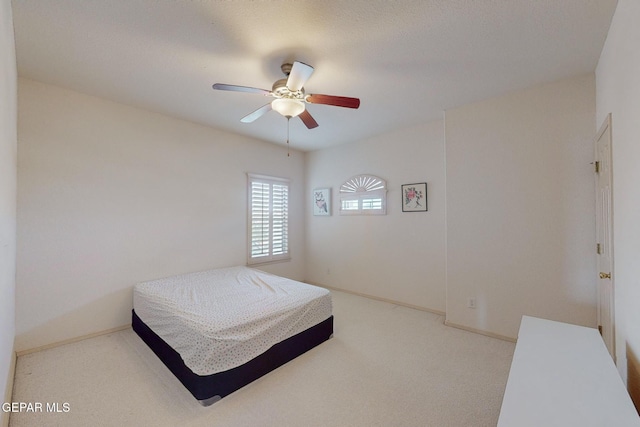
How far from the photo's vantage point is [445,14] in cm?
170

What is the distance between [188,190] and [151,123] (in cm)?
94

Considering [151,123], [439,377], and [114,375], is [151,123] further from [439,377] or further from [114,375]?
[439,377]

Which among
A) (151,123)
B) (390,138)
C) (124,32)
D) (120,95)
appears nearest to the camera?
(124,32)

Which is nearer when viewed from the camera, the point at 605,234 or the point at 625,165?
the point at 625,165

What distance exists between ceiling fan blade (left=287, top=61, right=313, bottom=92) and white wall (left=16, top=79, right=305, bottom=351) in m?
2.32

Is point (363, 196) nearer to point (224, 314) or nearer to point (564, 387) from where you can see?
point (224, 314)

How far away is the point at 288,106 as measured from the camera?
7.20ft

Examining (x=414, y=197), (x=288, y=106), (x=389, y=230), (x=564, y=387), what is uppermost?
(x=288, y=106)

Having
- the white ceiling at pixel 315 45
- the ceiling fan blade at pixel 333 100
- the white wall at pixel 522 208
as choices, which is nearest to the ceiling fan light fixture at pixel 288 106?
the ceiling fan blade at pixel 333 100

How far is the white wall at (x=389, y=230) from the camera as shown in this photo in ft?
11.7

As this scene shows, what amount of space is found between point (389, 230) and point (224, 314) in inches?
107

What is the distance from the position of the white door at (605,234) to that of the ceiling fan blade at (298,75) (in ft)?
7.16

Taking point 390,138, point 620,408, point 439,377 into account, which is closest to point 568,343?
point 620,408

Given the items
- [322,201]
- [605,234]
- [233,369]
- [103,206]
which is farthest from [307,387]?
[322,201]
